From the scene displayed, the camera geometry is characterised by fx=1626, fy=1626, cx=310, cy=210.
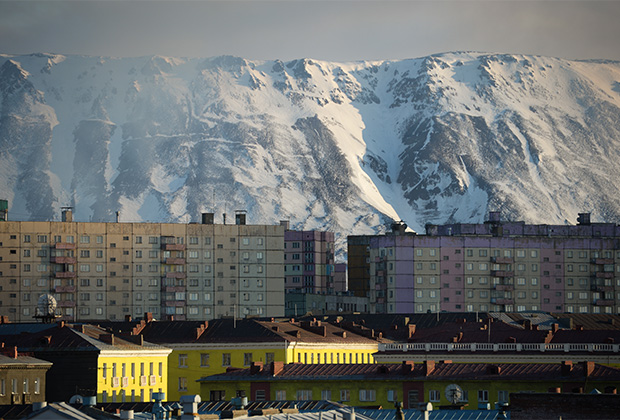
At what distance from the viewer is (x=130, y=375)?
137m

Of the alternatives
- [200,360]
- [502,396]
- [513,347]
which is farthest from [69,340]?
[513,347]

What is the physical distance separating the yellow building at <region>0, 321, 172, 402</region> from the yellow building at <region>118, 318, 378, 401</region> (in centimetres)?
670

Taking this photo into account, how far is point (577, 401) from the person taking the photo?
83312 mm

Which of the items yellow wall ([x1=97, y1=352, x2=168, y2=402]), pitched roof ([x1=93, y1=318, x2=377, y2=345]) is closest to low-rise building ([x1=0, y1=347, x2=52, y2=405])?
yellow wall ([x1=97, y1=352, x2=168, y2=402])

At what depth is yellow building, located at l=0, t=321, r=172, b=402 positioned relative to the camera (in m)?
128

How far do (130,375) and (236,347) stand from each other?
1610cm

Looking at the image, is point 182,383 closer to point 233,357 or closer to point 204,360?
point 204,360

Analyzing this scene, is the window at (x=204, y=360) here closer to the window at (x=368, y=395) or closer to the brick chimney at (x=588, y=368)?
the window at (x=368, y=395)

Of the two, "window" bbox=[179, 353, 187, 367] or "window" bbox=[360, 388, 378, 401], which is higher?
"window" bbox=[179, 353, 187, 367]

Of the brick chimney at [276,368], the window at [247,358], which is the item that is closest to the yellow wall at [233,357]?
the window at [247,358]

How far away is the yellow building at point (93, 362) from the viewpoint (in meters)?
128

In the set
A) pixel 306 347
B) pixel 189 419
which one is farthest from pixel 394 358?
pixel 189 419

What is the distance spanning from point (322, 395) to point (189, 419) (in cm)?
5003

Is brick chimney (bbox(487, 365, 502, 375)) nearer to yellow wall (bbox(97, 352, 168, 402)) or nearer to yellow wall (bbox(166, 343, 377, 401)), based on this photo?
yellow wall (bbox(97, 352, 168, 402))
